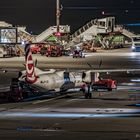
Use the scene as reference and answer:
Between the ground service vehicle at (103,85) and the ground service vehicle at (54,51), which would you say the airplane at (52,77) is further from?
the ground service vehicle at (54,51)

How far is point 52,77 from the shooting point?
43438mm

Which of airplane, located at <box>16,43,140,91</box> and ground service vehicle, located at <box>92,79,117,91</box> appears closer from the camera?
airplane, located at <box>16,43,140,91</box>

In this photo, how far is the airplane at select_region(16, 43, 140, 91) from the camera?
4241cm

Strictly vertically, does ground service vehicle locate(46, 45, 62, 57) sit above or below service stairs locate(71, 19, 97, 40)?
below

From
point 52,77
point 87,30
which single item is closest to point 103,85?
point 52,77

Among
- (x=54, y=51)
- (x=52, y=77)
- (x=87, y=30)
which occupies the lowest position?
(x=54, y=51)

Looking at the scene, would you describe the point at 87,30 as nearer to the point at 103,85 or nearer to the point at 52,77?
the point at 103,85

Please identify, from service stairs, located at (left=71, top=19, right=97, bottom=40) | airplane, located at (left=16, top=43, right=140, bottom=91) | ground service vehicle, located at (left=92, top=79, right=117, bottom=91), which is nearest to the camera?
airplane, located at (left=16, top=43, right=140, bottom=91)

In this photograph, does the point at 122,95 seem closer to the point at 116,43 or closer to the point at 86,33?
the point at 86,33

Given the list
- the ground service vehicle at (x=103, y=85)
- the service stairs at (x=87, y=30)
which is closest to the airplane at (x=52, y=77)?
the ground service vehicle at (x=103, y=85)

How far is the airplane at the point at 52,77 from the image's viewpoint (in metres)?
42.4

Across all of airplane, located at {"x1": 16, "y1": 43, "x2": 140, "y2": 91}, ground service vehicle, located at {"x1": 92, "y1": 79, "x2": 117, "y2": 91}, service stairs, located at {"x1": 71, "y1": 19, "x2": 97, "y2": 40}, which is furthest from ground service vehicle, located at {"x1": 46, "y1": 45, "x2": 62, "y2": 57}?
airplane, located at {"x1": 16, "y1": 43, "x2": 140, "y2": 91}

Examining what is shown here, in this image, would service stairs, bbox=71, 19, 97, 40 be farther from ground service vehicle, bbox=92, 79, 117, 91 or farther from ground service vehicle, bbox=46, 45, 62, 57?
ground service vehicle, bbox=92, 79, 117, 91

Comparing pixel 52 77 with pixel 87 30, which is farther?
pixel 87 30
